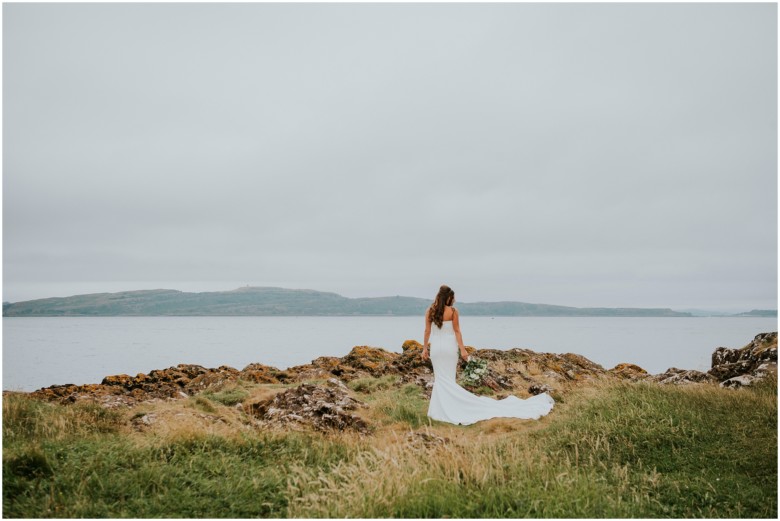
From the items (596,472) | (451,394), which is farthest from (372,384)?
(596,472)

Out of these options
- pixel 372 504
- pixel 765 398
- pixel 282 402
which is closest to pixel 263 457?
pixel 372 504

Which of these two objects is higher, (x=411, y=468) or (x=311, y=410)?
(x=411, y=468)

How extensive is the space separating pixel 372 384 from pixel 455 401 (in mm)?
4962

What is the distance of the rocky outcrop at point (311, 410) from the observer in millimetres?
11266

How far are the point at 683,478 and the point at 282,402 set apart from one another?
9.19 m

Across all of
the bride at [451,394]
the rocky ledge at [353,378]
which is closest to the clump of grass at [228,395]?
the rocky ledge at [353,378]

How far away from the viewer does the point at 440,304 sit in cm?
1302

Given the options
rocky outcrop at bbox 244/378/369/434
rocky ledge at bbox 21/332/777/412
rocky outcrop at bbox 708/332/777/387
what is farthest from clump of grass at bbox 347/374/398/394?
rocky outcrop at bbox 708/332/777/387

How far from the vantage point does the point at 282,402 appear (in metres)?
12.9

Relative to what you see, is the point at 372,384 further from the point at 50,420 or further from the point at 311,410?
the point at 50,420

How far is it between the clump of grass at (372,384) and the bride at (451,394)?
417cm

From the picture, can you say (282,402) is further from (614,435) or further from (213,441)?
(614,435)

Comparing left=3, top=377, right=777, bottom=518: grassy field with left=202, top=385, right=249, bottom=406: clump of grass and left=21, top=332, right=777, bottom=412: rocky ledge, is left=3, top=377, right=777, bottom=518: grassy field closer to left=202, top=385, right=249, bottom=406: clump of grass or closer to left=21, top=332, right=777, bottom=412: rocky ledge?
left=21, top=332, right=777, bottom=412: rocky ledge

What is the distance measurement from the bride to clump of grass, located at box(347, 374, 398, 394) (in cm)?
417
